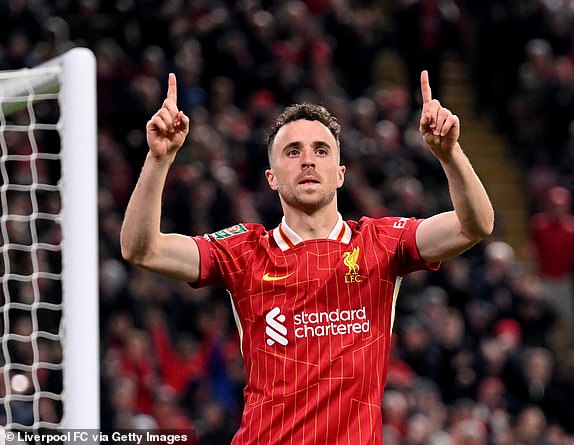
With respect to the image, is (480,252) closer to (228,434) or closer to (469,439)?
(469,439)

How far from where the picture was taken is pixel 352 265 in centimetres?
542

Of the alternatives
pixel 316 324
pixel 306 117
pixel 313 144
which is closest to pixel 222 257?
pixel 316 324

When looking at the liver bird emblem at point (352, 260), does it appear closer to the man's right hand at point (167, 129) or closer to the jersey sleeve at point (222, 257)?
the jersey sleeve at point (222, 257)

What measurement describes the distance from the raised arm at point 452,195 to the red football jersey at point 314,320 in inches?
5.1

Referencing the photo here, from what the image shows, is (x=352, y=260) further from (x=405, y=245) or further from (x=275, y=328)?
(x=275, y=328)

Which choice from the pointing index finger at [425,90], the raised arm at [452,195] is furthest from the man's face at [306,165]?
the pointing index finger at [425,90]

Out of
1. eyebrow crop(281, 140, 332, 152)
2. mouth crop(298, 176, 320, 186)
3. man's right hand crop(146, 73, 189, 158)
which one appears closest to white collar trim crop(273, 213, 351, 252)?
mouth crop(298, 176, 320, 186)

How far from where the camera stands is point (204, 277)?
17.9ft

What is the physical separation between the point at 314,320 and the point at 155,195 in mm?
879

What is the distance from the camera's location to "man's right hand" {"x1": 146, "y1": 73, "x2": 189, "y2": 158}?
5.00m

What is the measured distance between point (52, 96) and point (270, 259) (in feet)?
4.27

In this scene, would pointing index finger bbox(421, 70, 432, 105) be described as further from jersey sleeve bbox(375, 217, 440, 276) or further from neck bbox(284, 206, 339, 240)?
neck bbox(284, 206, 339, 240)

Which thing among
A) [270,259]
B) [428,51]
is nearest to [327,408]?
[270,259]

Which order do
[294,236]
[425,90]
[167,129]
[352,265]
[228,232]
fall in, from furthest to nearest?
[228,232] → [294,236] → [352,265] → [425,90] → [167,129]
